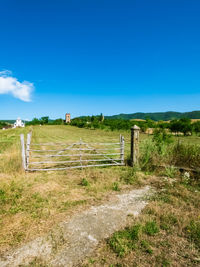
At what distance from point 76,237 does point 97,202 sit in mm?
1405

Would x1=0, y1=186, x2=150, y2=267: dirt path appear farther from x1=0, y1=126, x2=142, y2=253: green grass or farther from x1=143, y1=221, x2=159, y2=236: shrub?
x1=143, y1=221, x2=159, y2=236: shrub

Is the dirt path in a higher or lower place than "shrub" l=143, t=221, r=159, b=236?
lower

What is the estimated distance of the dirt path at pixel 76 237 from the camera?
2568mm

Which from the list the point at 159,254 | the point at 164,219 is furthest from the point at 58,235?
the point at 164,219

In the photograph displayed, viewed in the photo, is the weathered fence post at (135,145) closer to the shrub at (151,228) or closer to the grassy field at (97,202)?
the grassy field at (97,202)

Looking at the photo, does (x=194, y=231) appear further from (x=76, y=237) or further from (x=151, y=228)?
(x=76, y=237)

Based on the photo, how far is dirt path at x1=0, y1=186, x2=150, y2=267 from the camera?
2.57m

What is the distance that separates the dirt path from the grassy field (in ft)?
0.74

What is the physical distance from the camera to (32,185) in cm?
548

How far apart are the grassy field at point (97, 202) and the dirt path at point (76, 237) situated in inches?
8.9

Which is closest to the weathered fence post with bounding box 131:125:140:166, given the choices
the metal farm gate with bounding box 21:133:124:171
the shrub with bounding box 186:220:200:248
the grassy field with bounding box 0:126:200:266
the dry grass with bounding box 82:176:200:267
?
the metal farm gate with bounding box 21:133:124:171

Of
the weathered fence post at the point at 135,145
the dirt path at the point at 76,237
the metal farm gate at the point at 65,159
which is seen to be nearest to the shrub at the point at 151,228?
the dirt path at the point at 76,237

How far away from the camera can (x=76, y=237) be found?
120 inches

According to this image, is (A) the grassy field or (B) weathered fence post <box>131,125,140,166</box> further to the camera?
(B) weathered fence post <box>131,125,140,166</box>
